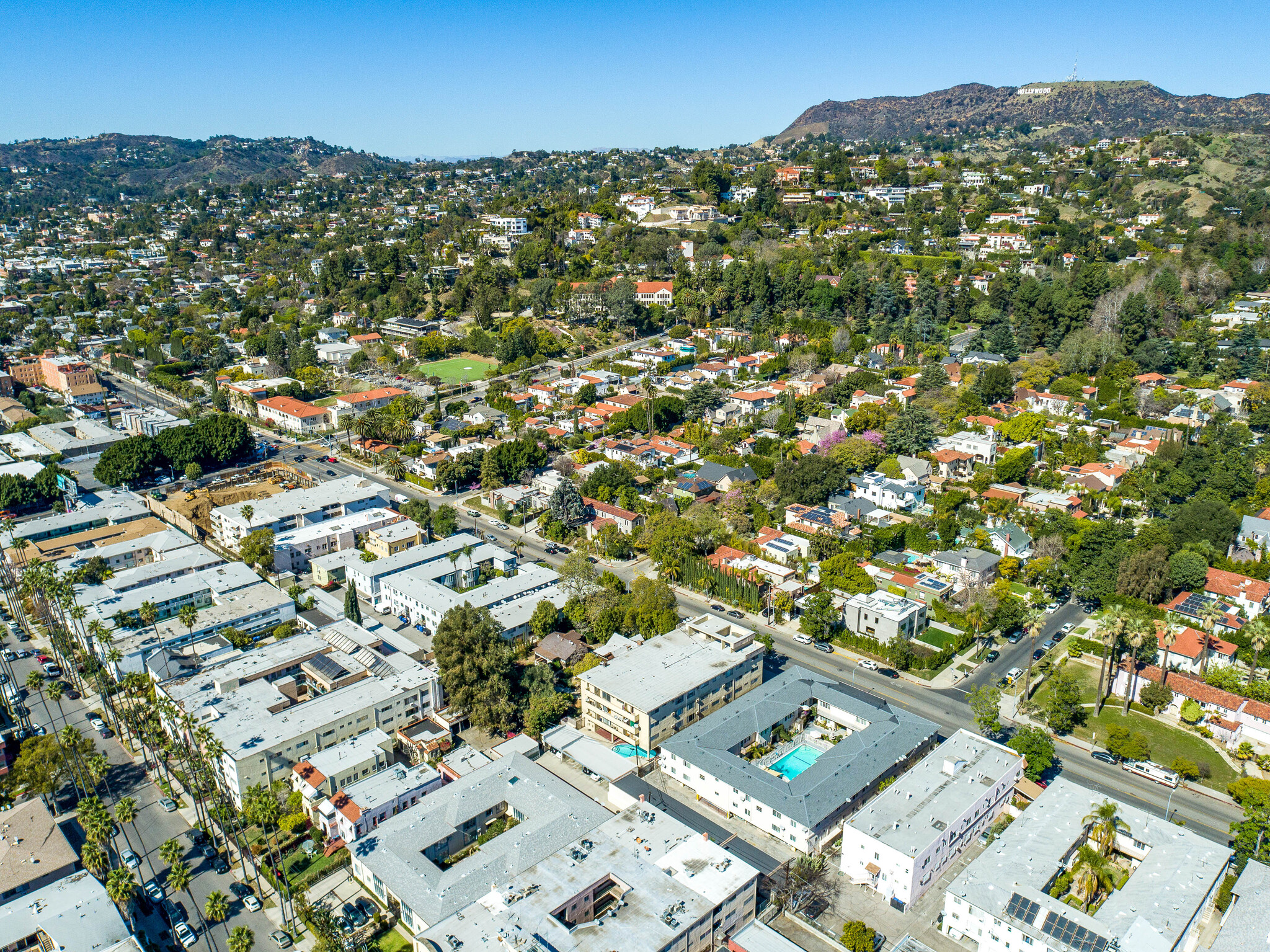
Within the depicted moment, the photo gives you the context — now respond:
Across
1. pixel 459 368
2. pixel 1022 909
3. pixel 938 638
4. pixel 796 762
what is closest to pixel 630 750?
pixel 796 762

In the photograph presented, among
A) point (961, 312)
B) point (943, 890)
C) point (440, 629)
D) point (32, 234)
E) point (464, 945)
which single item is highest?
point (32, 234)

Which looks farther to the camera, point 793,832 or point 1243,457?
point 1243,457

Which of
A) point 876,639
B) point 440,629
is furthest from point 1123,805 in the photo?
point 440,629

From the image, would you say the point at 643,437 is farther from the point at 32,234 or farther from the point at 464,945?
the point at 32,234

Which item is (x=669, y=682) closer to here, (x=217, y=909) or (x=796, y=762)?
(x=796, y=762)

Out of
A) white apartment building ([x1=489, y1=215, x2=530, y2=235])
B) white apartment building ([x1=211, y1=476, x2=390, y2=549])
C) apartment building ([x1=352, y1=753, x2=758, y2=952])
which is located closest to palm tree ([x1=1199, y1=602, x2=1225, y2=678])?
apartment building ([x1=352, y1=753, x2=758, y2=952])

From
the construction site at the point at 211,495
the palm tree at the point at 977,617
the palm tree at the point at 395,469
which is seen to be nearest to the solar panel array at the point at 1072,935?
the palm tree at the point at 977,617

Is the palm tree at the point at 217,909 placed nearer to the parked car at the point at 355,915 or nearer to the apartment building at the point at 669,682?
the parked car at the point at 355,915
